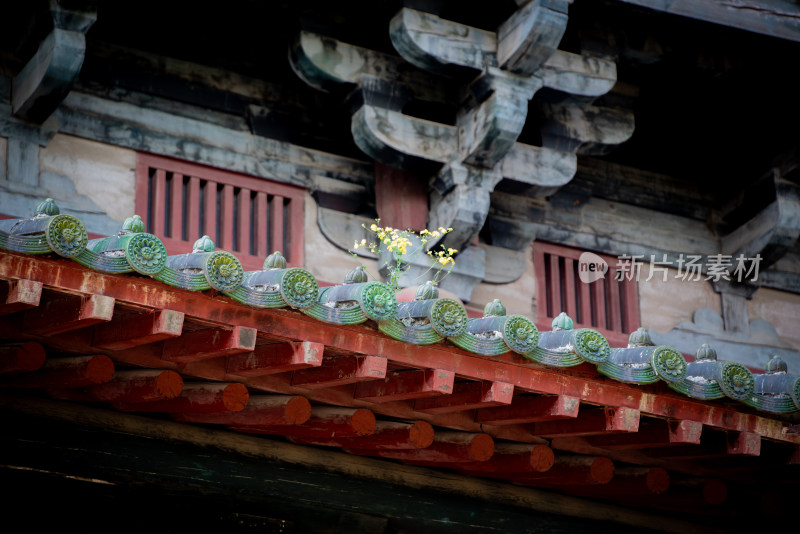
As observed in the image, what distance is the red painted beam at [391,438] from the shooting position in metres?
7.18

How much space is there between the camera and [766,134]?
9742mm

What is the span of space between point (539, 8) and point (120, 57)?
8.82 feet

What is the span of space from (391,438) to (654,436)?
149 cm

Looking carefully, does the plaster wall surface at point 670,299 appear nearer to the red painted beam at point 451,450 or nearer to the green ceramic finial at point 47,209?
the red painted beam at point 451,450

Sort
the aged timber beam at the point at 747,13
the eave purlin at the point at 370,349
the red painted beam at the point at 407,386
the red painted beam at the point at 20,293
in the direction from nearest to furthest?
the red painted beam at the point at 20,293 < the eave purlin at the point at 370,349 < the red painted beam at the point at 407,386 < the aged timber beam at the point at 747,13

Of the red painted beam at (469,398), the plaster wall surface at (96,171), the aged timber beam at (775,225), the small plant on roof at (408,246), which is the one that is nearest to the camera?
the red painted beam at (469,398)

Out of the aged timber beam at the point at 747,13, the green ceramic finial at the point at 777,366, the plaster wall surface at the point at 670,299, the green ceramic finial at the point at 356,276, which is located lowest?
the green ceramic finial at the point at 777,366

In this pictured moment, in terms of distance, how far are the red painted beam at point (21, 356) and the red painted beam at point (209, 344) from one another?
2.00 feet

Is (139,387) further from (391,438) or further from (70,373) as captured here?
(391,438)

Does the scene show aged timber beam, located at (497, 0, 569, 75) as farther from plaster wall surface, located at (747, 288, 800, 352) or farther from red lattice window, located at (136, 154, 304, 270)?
plaster wall surface, located at (747, 288, 800, 352)

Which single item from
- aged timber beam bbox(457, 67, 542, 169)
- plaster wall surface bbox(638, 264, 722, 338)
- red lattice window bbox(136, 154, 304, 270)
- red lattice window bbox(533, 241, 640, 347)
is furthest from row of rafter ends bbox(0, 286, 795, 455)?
plaster wall surface bbox(638, 264, 722, 338)

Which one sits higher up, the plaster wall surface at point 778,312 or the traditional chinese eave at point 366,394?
the plaster wall surface at point 778,312

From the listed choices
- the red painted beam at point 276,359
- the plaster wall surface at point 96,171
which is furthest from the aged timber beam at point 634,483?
the plaster wall surface at point 96,171

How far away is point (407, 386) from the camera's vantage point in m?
6.70
